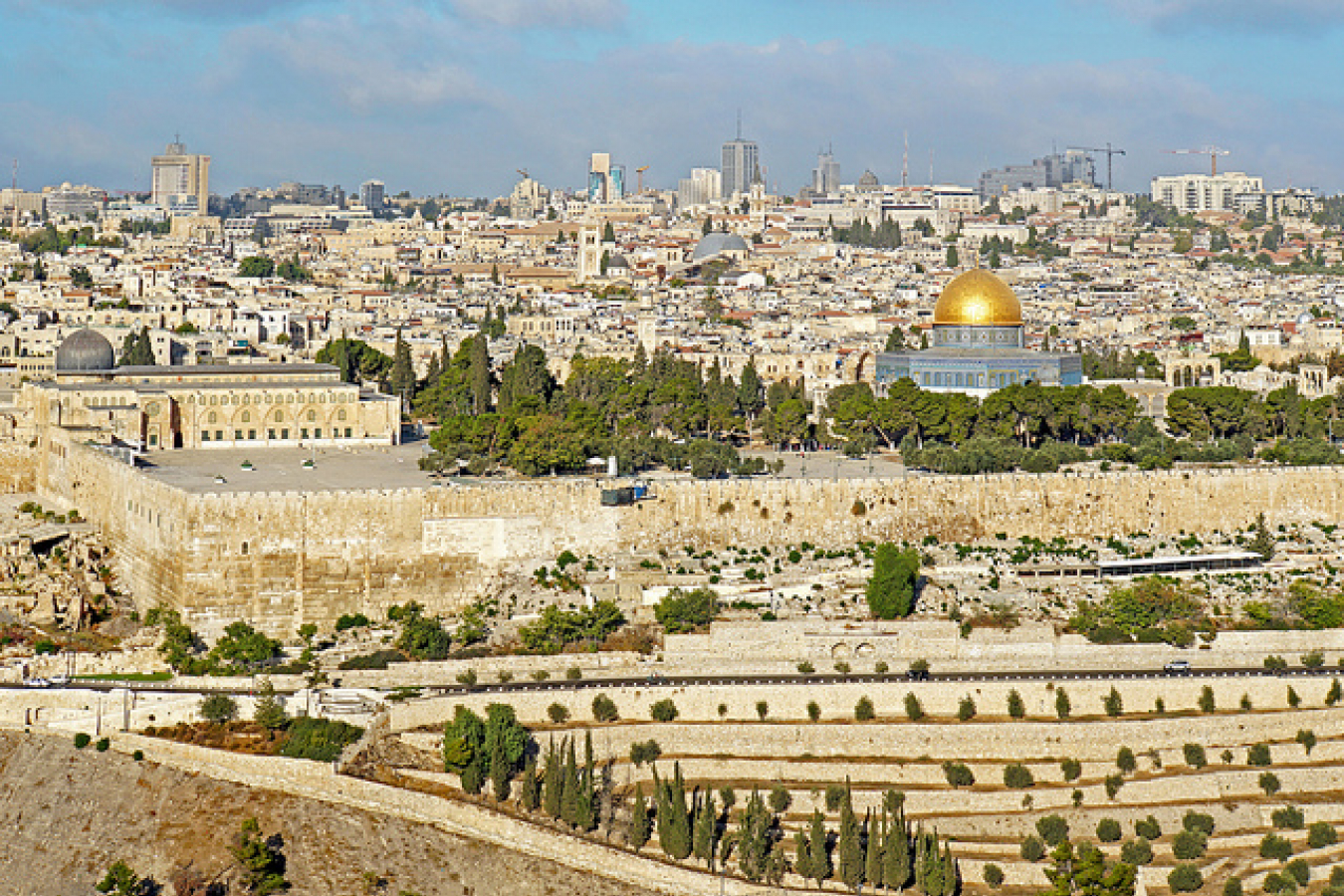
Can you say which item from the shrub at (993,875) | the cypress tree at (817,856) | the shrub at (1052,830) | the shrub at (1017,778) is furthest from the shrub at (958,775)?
the cypress tree at (817,856)

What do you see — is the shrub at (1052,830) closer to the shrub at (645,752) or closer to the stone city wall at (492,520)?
the shrub at (645,752)

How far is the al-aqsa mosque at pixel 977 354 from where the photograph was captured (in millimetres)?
69125

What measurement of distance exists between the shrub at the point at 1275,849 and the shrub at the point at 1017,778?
3.92 meters

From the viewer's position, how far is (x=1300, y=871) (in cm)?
3597

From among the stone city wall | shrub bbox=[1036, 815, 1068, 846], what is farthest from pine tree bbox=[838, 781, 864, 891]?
the stone city wall

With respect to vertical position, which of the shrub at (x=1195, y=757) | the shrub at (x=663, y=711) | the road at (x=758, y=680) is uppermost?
the road at (x=758, y=680)

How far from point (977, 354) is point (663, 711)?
31713mm

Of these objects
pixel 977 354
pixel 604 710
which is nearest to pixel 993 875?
pixel 604 710

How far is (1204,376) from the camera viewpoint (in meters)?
85.4

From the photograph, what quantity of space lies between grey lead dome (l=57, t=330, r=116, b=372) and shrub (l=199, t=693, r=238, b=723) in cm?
2024

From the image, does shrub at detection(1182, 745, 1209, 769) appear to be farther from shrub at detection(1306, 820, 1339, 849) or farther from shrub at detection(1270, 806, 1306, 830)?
shrub at detection(1306, 820, 1339, 849)

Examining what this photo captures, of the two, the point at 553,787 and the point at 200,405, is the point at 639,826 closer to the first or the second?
the point at 553,787

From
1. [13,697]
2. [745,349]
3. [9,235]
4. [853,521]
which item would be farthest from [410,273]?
[13,697]

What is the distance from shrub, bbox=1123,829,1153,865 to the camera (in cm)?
3641
